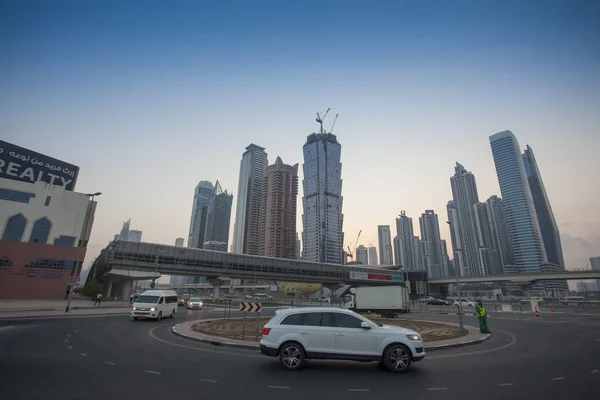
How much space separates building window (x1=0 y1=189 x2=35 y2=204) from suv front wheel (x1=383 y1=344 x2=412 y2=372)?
79.8 meters

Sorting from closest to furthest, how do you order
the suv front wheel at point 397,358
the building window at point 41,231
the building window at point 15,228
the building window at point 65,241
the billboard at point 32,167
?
the suv front wheel at point 397,358, the building window at point 15,228, the building window at point 41,231, the building window at point 65,241, the billboard at point 32,167

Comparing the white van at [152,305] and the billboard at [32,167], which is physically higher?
the billboard at [32,167]

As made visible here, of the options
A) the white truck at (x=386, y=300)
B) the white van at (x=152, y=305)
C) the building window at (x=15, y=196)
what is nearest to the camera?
the white van at (x=152, y=305)

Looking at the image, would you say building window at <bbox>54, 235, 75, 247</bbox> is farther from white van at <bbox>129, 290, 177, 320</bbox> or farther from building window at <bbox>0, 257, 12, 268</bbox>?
white van at <bbox>129, 290, 177, 320</bbox>

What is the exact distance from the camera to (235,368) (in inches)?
383

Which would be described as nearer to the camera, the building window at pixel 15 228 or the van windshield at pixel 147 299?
the van windshield at pixel 147 299

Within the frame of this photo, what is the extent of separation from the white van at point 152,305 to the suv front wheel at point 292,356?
19.7 m

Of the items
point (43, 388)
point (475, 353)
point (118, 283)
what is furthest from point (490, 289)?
point (43, 388)

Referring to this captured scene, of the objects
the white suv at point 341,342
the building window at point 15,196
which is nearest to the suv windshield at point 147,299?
the white suv at point 341,342

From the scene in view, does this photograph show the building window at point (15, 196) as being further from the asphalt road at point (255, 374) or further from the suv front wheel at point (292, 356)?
the suv front wheel at point (292, 356)

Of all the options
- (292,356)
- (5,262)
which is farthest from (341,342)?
(5,262)

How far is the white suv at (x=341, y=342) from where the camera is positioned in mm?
9516

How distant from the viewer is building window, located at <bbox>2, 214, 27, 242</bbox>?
58869 mm

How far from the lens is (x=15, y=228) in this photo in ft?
196
